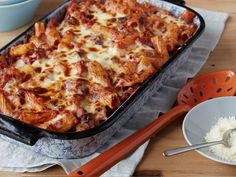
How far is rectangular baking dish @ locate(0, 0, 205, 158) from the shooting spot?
123 cm

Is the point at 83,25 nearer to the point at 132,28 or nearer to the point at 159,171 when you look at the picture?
the point at 132,28

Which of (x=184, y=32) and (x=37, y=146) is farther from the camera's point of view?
(x=184, y=32)

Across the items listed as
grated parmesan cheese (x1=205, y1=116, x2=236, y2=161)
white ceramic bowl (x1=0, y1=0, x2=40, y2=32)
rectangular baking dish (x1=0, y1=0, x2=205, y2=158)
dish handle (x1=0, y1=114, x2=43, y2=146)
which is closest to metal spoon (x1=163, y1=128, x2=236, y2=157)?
grated parmesan cheese (x1=205, y1=116, x2=236, y2=161)

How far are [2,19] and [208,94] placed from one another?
84 centimetres

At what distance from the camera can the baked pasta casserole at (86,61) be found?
1375 millimetres

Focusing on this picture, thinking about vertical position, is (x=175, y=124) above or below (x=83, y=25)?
below

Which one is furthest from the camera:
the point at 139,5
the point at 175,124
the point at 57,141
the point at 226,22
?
the point at 226,22

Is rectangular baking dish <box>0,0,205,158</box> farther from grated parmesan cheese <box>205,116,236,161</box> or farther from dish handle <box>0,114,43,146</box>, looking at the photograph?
grated parmesan cheese <box>205,116,236,161</box>

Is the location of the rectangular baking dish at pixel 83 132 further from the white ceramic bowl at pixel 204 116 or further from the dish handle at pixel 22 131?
the white ceramic bowl at pixel 204 116

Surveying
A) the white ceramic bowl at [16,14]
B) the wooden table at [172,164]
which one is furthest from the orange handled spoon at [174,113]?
the white ceramic bowl at [16,14]

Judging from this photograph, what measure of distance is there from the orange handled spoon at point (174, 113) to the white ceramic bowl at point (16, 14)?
72 cm

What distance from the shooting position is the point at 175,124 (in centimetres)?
152

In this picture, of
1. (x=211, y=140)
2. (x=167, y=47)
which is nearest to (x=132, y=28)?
(x=167, y=47)

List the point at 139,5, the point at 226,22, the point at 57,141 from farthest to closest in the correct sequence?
the point at 226,22 < the point at 139,5 < the point at 57,141
